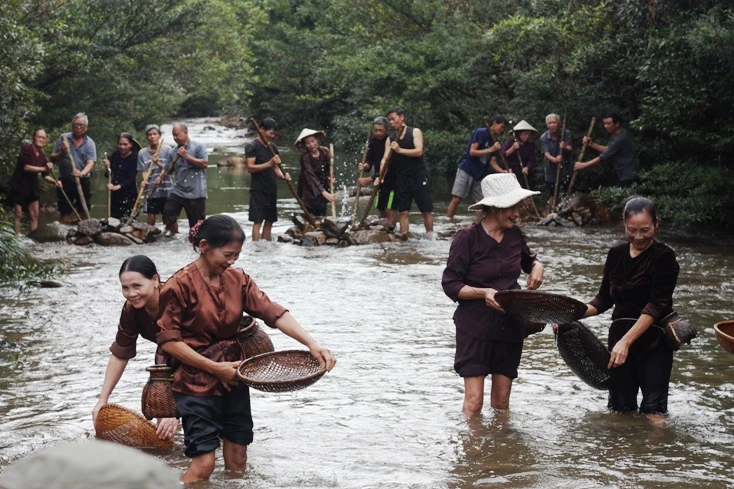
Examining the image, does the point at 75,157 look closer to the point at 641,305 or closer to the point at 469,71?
the point at 469,71

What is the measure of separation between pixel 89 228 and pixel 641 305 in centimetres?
1062

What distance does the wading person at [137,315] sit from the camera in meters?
5.65

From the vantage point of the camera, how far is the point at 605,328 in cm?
966

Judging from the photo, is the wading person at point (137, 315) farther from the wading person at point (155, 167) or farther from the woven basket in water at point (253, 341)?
the wading person at point (155, 167)

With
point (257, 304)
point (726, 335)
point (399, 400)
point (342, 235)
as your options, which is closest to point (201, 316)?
point (257, 304)

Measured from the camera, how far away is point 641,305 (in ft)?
21.4

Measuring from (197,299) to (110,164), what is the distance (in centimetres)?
1169

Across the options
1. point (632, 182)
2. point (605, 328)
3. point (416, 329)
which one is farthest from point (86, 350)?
point (632, 182)

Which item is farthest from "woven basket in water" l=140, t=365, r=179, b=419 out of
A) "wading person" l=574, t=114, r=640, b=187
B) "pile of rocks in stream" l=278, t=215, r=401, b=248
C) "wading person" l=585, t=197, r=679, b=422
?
"wading person" l=574, t=114, r=640, b=187

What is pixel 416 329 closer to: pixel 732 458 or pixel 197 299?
pixel 732 458

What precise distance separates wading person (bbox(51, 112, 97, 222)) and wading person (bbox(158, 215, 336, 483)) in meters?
11.3

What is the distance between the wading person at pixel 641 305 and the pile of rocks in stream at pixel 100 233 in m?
→ 10.0

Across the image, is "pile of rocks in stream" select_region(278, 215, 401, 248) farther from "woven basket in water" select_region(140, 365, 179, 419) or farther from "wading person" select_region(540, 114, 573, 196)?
"woven basket in water" select_region(140, 365, 179, 419)

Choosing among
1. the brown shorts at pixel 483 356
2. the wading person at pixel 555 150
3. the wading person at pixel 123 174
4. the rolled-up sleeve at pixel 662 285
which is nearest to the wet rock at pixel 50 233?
the wading person at pixel 123 174
